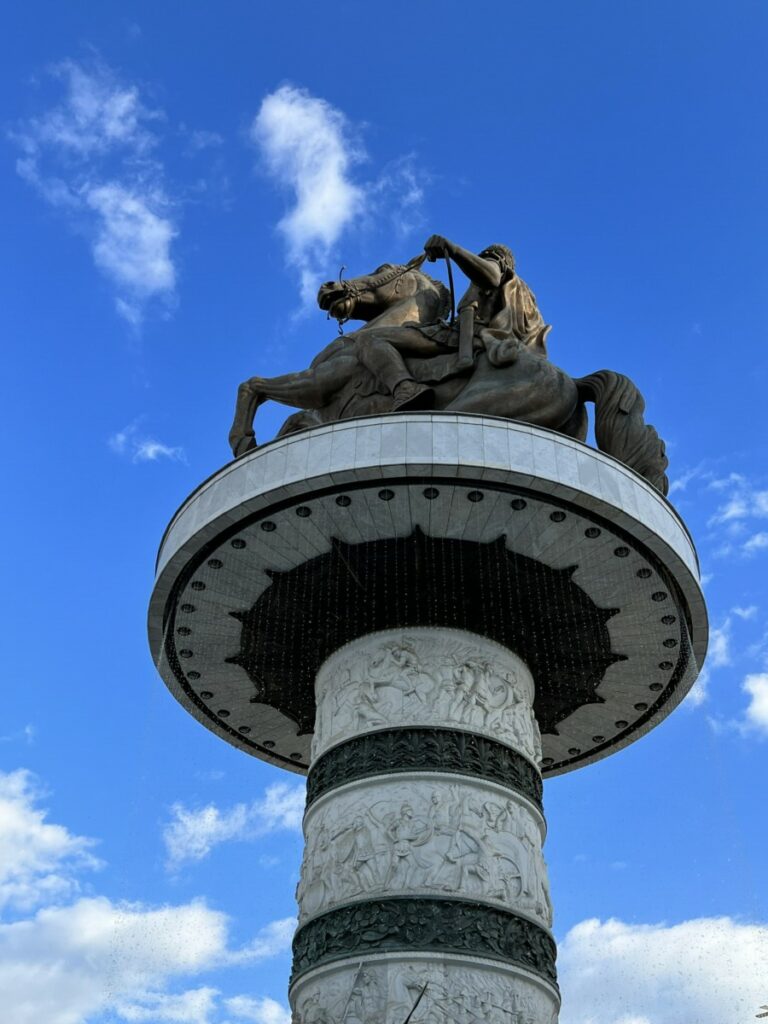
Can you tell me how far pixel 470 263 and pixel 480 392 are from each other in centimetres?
245

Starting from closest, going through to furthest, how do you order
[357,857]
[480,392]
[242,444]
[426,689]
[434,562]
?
[357,857] < [426,689] < [434,562] < [480,392] < [242,444]

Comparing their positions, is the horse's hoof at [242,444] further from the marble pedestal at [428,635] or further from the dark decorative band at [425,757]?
the dark decorative band at [425,757]

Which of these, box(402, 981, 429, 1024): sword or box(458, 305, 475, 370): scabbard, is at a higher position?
box(458, 305, 475, 370): scabbard

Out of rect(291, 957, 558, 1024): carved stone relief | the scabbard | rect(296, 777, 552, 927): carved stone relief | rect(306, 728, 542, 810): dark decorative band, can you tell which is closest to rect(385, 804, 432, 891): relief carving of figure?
rect(296, 777, 552, 927): carved stone relief

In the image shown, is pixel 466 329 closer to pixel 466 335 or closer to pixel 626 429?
pixel 466 335

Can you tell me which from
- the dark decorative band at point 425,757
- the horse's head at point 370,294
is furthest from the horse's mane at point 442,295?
the dark decorative band at point 425,757

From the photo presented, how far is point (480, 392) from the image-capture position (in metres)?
13.1

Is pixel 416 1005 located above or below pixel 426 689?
below

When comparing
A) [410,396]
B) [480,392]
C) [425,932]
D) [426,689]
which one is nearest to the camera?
[425,932]

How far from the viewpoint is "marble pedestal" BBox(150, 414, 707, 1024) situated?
433 inches

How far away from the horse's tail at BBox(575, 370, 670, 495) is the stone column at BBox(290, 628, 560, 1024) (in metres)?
2.62

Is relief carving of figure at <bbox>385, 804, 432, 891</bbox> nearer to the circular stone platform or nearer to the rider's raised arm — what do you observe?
the circular stone platform

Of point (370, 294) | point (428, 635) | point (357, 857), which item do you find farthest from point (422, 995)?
point (370, 294)

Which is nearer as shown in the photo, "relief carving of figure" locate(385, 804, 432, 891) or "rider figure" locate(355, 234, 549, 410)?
"relief carving of figure" locate(385, 804, 432, 891)
